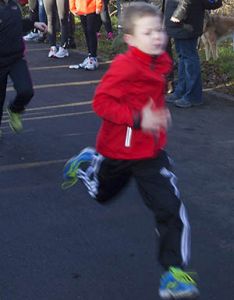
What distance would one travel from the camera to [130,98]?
3.28m

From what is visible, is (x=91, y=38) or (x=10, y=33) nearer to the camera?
(x=10, y=33)

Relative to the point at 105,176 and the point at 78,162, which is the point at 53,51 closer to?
the point at 78,162

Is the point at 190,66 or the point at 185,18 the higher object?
the point at 185,18

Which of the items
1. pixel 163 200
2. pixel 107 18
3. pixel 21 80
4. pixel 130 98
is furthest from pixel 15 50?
pixel 107 18

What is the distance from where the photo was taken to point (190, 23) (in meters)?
7.18

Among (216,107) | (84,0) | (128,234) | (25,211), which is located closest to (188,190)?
(128,234)

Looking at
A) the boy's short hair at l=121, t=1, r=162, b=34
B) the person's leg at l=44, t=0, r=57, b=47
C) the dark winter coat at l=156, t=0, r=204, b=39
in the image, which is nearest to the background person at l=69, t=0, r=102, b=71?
the person's leg at l=44, t=0, r=57, b=47

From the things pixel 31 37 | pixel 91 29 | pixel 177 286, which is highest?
pixel 177 286

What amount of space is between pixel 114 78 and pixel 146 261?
3.85ft

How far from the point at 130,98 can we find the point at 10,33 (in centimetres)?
257

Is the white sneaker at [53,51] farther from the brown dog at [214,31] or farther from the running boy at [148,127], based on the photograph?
the running boy at [148,127]

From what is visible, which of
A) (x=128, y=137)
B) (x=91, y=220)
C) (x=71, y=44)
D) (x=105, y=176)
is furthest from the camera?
(x=71, y=44)

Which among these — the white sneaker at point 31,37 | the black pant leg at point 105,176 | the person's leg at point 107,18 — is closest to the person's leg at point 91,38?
the person's leg at point 107,18

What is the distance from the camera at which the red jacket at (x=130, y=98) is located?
321 cm
